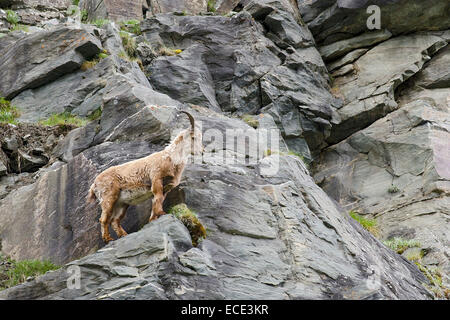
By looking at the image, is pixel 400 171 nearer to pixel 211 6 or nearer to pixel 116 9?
pixel 211 6

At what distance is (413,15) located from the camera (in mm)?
21766

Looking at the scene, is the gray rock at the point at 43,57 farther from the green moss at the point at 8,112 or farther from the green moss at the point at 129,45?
the green moss at the point at 129,45

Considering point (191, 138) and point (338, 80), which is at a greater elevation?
point (338, 80)

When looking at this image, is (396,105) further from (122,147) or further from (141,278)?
(141,278)

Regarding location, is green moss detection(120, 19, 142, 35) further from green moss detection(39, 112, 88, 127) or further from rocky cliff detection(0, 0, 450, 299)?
green moss detection(39, 112, 88, 127)

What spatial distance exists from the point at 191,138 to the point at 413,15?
14.0 meters

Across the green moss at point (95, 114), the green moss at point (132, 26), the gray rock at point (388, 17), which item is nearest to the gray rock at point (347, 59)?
the gray rock at point (388, 17)

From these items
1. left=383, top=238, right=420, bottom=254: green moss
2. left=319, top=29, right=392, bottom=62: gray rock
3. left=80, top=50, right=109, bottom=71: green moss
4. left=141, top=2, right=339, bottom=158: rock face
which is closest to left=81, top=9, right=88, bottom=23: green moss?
left=141, top=2, right=339, bottom=158: rock face

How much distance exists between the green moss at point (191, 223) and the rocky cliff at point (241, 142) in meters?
0.15

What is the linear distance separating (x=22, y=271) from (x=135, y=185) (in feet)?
10.7

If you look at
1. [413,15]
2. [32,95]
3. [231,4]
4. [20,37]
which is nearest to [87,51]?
[32,95]

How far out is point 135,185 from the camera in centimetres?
1068

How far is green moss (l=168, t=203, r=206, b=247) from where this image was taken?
10.5 metres

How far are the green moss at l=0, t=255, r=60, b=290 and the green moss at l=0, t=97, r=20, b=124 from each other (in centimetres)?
611
